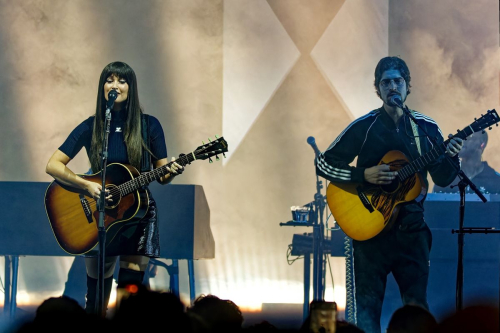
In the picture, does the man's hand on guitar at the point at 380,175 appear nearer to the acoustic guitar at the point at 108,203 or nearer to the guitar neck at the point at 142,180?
the acoustic guitar at the point at 108,203

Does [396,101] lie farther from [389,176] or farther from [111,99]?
[111,99]

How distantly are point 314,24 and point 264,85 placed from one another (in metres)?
0.83

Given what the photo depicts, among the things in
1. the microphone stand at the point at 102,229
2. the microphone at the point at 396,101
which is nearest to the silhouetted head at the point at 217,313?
the microphone stand at the point at 102,229

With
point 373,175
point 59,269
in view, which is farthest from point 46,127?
point 373,175

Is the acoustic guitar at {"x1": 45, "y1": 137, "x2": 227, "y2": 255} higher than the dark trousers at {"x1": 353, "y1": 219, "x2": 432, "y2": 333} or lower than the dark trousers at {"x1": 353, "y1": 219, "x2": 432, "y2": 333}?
higher

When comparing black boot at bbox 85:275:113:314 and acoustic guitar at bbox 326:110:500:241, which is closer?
acoustic guitar at bbox 326:110:500:241

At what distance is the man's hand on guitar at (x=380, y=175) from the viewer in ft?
14.1

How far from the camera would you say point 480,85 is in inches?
291

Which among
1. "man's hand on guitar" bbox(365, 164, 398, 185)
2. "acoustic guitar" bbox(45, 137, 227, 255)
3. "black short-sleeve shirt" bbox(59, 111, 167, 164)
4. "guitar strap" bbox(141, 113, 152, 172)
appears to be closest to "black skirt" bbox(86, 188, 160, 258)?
"acoustic guitar" bbox(45, 137, 227, 255)

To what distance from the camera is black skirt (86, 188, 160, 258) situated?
438 cm

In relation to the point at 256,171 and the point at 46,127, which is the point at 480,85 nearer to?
the point at 256,171

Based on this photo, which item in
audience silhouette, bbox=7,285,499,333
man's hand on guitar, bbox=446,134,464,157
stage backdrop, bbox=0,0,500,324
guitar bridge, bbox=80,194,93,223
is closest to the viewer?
audience silhouette, bbox=7,285,499,333

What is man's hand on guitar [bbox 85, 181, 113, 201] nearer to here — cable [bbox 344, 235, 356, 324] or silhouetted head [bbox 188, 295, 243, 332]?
cable [bbox 344, 235, 356, 324]

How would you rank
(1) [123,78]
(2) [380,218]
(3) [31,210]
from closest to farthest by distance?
(2) [380,218] < (1) [123,78] < (3) [31,210]
